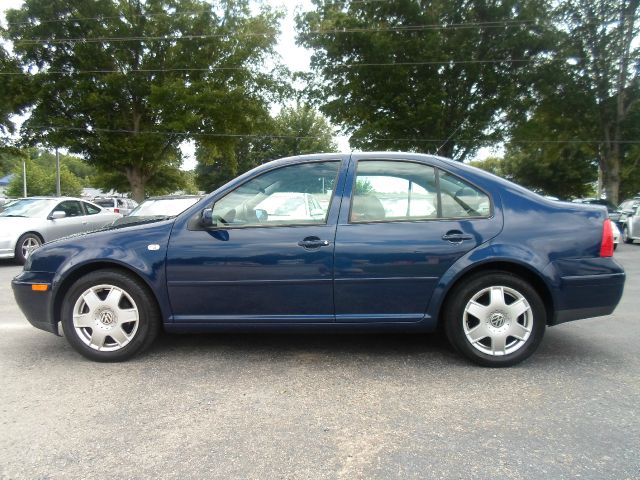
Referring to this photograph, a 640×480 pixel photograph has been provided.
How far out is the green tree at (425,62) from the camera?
19.8 meters

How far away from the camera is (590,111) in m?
21.8

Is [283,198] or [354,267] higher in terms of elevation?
[283,198]

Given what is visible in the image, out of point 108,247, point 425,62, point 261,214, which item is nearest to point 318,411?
point 261,214

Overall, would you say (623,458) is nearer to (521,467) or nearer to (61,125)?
(521,467)

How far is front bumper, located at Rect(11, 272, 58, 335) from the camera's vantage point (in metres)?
3.58

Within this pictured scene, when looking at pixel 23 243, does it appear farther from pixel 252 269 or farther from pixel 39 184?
pixel 39 184

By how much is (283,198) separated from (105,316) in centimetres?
164

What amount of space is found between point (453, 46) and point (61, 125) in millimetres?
18362

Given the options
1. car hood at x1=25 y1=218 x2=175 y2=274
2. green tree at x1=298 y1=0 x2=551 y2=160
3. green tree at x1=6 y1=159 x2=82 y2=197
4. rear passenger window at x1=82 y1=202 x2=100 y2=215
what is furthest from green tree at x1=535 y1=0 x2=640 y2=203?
green tree at x1=6 y1=159 x2=82 y2=197

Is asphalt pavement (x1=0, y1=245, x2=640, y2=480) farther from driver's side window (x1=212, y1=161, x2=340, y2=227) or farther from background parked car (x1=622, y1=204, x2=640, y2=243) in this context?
background parked car (x1=622, y1=204, x2=640, y2=243)

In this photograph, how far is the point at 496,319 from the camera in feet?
11.3

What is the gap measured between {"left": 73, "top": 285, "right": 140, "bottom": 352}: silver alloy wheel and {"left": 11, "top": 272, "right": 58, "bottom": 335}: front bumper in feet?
0.72

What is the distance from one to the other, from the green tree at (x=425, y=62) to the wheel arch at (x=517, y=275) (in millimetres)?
17663

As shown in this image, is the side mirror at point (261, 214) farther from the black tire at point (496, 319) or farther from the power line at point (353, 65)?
the power line at point (353, 65)
